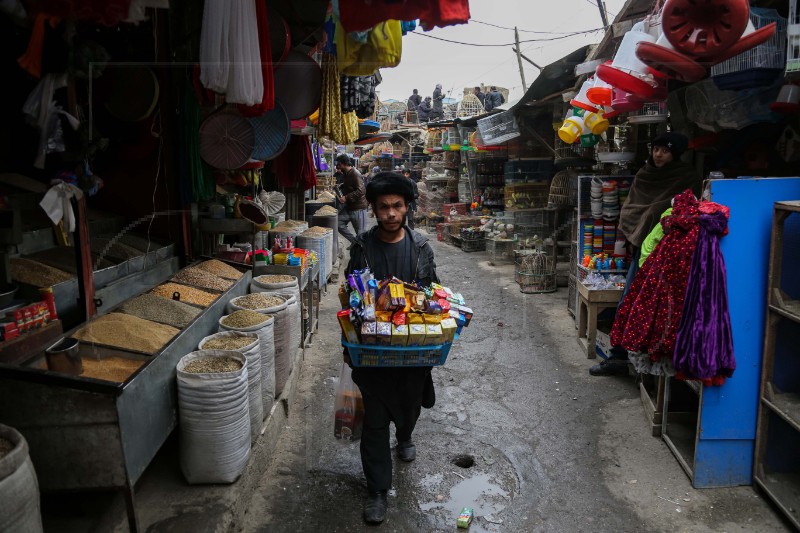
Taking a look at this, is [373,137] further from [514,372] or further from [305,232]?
[514,372]

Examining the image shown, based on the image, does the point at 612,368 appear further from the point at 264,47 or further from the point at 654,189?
the point at 264,47

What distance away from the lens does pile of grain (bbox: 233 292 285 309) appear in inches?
172

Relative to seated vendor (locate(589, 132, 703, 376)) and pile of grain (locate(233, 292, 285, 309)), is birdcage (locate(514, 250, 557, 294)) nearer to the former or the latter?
seated vendor (locate(589, 132, 703, 376))

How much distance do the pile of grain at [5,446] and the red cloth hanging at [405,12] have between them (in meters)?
2.40

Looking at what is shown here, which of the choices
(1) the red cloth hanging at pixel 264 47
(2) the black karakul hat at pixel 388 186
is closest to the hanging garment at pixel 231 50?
(1) the red cloth hanging at pixel 264 47

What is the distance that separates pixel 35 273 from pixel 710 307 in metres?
4.08

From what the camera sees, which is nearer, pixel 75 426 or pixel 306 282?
pixel 75 426

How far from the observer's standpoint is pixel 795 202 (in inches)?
129

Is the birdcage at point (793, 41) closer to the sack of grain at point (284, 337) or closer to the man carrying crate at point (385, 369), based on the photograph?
the man carrying crate at point (385, 369)

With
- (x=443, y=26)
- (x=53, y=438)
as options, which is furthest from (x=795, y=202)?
(x=53, y=438)

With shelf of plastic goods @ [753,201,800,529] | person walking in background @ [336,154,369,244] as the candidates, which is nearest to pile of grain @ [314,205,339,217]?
person walking in background @ [336,154,369,244]

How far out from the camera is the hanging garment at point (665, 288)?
3.65 m

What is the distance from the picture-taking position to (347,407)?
12.8 ft

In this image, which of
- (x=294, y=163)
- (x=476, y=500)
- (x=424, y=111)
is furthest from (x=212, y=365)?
(x=424, y=111)
